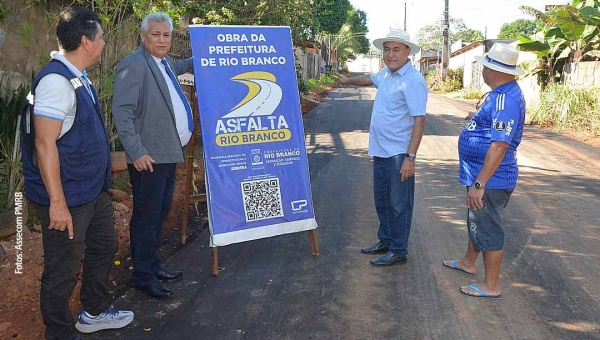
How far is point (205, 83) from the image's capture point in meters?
4.29

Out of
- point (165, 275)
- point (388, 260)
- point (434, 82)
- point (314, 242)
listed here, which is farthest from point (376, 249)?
point (434, 82)

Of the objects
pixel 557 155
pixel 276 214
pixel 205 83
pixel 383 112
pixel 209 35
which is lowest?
pixel 557 155

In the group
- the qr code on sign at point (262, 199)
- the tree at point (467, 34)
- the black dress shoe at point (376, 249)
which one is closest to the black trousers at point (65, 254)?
the qr code on sign at point (262, 199)

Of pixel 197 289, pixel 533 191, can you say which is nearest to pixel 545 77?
pixel 533 191

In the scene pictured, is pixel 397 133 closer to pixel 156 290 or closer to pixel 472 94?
pixel 156 290

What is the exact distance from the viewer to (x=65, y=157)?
289cm

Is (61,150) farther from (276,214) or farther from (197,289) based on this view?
(276,214)

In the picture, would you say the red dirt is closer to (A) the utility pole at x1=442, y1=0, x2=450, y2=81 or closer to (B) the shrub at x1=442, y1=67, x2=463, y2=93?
(B) the shrub at x1=442, y1=67, x2=463, y2=93

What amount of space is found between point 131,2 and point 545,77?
52.1ft

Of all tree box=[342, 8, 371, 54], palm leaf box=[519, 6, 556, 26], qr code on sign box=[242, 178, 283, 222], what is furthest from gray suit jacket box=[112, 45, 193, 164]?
tree box=[342, 8, 371, 54]

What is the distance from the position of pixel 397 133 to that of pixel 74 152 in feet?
8.57

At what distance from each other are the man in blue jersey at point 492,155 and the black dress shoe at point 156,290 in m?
2.27

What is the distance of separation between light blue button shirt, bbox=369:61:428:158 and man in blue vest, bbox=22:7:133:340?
2350 millimetres

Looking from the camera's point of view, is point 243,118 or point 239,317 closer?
point 239,317
